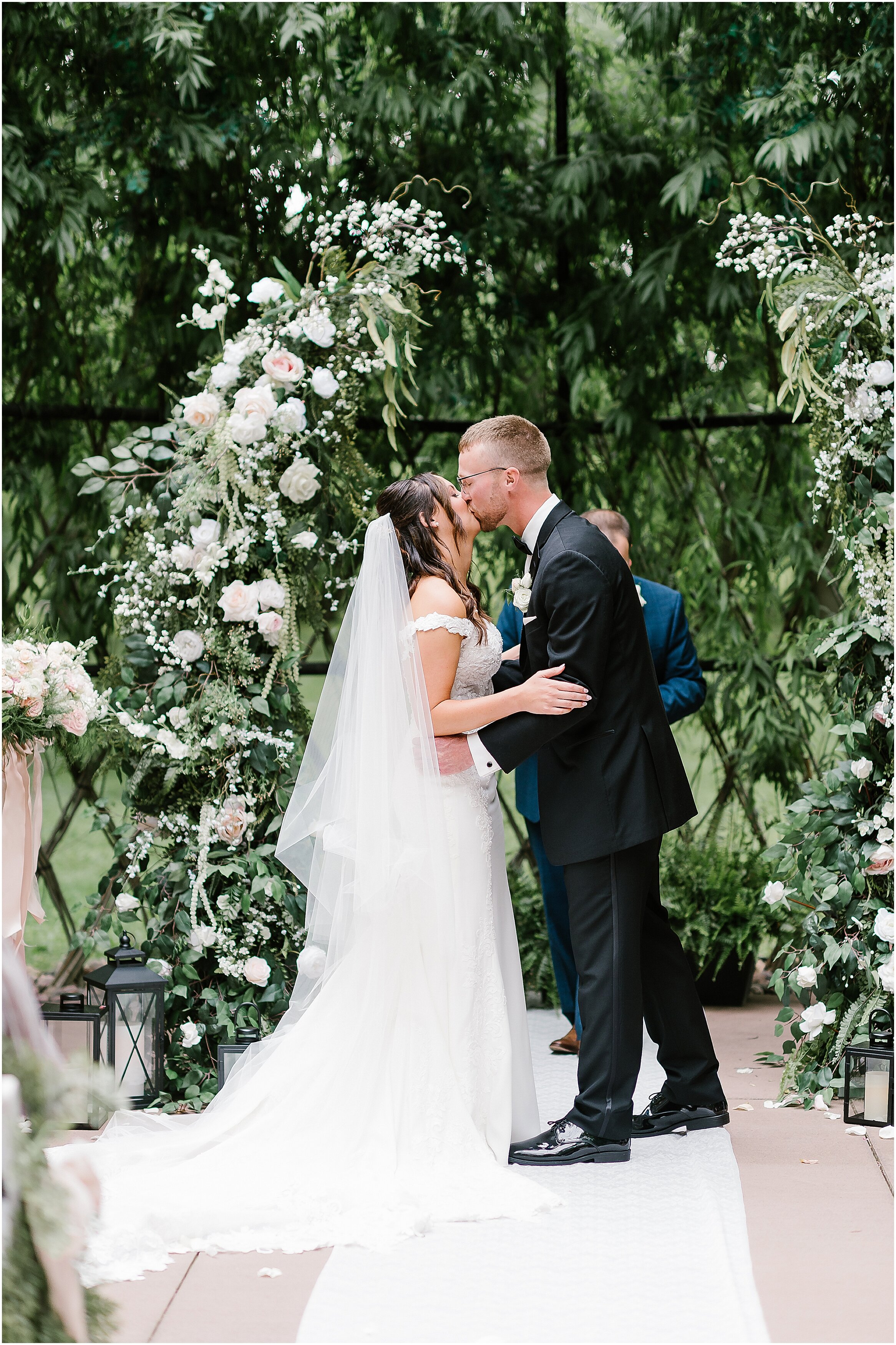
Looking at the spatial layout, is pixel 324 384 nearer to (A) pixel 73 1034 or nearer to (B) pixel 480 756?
(B) pixel 480 756

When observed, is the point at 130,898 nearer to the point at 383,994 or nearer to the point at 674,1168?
the point at 383,994

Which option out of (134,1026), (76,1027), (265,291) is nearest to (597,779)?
(134,1026)

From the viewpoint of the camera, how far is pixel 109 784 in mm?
5441

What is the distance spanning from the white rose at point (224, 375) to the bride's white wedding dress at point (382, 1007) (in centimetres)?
75

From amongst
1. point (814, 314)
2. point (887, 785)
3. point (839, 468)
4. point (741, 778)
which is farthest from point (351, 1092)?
point (741, 778)

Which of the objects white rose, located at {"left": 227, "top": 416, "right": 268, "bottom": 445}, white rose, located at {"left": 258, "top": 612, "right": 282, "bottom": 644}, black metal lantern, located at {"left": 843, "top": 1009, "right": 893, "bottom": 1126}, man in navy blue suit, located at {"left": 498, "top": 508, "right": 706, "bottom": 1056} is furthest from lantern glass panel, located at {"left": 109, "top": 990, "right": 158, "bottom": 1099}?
black metal lantern, located at {"left": 843, "top": 1009, "right": 893, "bottom": 1126}

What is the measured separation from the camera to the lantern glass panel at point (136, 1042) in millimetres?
3340

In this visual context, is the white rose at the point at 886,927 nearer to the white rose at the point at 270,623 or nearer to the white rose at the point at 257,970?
the white rose at the point at 257,970

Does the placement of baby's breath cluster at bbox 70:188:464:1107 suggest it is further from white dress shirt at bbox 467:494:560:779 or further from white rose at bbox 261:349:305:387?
white dress shirt at bbox 467:494:560:779

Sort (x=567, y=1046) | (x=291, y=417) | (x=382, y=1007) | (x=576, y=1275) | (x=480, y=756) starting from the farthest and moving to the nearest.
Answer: (x=567, y=1046) < (x=291, y=417) < (x=480, y=756) < (x=382, y=1007) < (x=576, y=1275)

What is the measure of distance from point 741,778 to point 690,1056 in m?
2.13

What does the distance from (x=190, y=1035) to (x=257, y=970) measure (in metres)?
0.24

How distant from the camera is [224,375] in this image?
3.49m

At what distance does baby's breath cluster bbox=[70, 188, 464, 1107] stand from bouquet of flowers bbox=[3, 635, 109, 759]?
287mm
